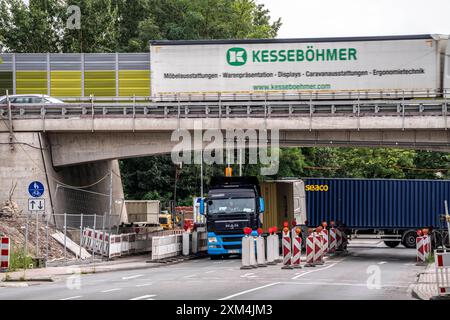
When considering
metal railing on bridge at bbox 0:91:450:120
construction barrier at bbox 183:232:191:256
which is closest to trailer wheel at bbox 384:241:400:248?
metal railing on bridge at bbox 0:91:450:120

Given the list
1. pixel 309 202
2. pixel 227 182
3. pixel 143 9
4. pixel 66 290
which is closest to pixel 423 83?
pixel 309 202

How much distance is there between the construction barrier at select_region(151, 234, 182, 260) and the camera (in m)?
38.9

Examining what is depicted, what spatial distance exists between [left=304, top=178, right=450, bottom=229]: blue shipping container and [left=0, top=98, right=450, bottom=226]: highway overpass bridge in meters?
3.88

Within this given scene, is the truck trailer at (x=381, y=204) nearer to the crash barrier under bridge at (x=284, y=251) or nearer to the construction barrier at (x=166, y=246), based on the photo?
the construction barrier at (x=166, y=246)

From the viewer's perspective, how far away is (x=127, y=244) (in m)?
42.6

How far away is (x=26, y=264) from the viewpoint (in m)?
32.3

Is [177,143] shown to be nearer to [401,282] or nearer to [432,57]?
[432,57]

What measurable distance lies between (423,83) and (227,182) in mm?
12187

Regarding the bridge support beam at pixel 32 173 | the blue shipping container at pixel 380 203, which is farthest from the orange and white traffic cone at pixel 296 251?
the blue shipping container at pixel 380 203

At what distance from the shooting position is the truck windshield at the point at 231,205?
129ft

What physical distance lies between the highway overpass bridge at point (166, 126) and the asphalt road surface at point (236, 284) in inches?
399

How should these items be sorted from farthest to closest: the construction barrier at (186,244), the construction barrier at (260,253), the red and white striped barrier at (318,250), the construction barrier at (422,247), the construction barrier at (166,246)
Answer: the construction barrier at (186,244) < the construction barrier at (166,246) < the construction barrier at (422,247) < the red and white striped barrier at (318,250) < the construction barrier at (260,253)

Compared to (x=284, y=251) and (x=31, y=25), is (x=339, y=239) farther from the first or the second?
(x=31, y=25)

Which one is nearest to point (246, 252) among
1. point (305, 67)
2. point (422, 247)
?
point (422, 247)
